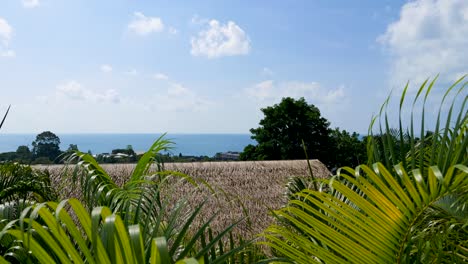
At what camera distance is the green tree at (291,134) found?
1547 cm

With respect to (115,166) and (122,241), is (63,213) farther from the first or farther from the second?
(115,166)

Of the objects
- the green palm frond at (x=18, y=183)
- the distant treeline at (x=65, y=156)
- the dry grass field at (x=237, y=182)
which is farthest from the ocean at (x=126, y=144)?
the dry grass field at (x=237, y=182)

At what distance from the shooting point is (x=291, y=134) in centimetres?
1573

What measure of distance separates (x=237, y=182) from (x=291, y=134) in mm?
9583

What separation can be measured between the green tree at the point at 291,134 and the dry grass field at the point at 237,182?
8496 mm

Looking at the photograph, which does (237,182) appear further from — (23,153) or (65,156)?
(65,156)

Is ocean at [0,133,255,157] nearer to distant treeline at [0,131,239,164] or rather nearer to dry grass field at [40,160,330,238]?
distant treeline at [0,131,239,164]

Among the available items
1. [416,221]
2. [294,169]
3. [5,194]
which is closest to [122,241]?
[416,221]

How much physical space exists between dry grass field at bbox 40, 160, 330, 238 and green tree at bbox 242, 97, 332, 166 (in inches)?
334

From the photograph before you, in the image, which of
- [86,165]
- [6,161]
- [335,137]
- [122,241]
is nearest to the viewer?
[122,241]

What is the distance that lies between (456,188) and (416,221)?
11cm

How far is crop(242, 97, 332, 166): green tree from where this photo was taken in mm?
15469

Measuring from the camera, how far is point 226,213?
5.56m

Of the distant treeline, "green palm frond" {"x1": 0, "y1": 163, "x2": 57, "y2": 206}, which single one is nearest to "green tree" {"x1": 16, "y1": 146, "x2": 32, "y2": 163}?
the distant treeline
